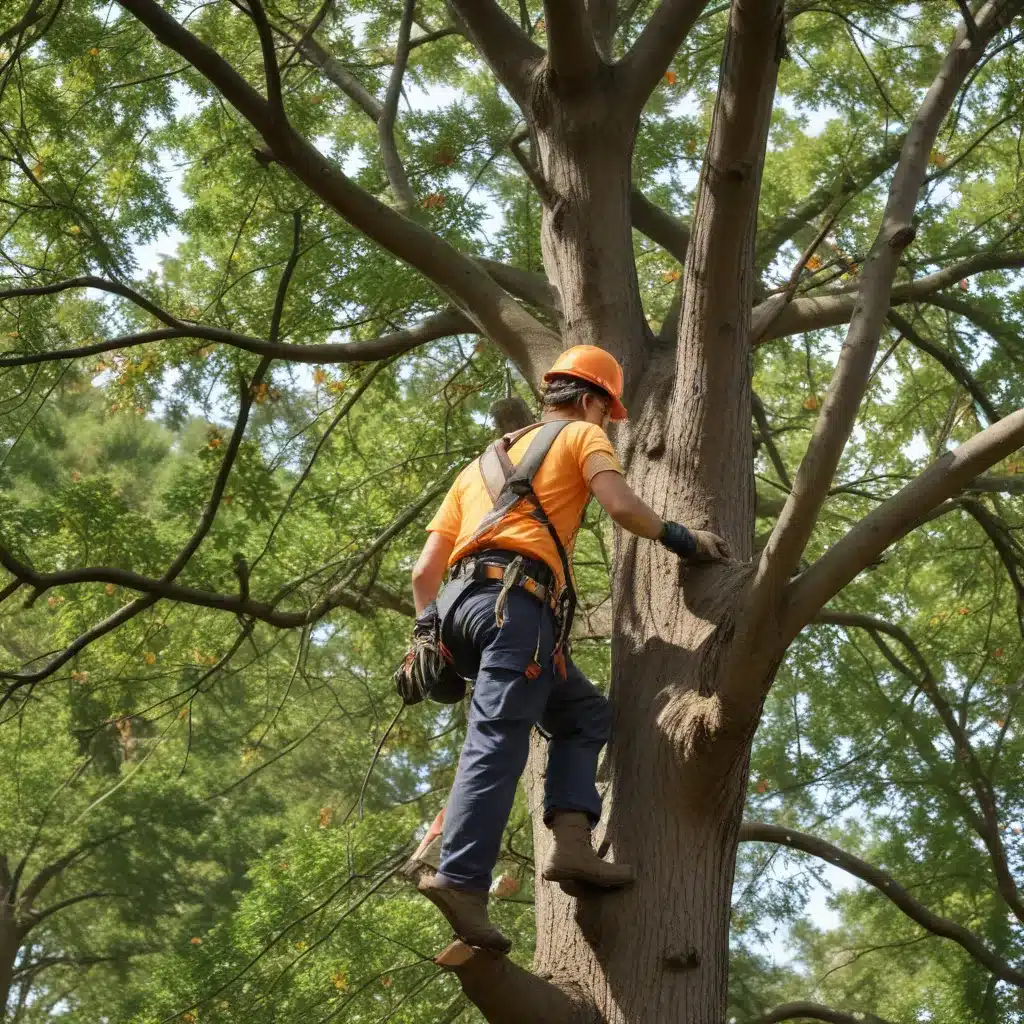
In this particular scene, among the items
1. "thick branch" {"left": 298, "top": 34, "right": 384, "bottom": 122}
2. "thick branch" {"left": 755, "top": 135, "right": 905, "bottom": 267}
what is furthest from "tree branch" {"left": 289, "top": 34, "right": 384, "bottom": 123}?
"thick branch" {"left": 755, "top": 135, "right": 905, "bottom": 267}

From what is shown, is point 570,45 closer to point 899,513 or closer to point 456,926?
point 899,513

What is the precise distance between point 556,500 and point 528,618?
0.36 meters

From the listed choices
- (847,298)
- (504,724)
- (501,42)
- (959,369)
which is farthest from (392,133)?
(504,724)

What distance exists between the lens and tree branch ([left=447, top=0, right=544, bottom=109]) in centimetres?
473

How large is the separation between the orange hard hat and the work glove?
457mm

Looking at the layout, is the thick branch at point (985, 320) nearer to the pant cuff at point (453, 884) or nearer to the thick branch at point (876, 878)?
the thick branch at point (876, 878)

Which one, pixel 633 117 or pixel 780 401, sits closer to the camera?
pixel 633 117

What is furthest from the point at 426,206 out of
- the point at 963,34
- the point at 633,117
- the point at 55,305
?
the point at 963,34

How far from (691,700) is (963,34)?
2.26m

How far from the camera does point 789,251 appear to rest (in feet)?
23.7

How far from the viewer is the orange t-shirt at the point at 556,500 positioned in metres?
3.18

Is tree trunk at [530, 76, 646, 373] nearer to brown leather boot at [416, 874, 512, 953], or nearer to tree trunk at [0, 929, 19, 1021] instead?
brown leather boot at [416, 874, 512, 953]

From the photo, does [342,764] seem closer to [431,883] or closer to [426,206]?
[426,206]

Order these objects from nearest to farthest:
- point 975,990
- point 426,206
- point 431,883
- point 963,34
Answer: point 431,883, point 963,34, point 426,206, point 975,990
